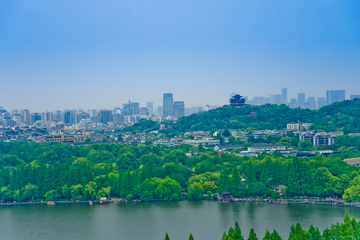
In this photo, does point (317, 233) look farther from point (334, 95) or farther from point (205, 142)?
point (334, 95)

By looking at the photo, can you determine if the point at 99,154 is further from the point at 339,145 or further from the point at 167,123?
the point at 167,123

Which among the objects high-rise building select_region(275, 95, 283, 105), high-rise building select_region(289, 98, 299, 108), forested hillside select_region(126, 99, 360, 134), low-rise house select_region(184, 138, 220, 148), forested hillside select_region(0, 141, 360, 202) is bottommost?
forested hillside select_region(0, 141, 360, 202)

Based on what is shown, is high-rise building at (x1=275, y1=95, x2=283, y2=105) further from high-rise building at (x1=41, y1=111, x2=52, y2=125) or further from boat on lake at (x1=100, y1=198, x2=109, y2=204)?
boat on lake at (x1=100, y1=198, x2=109, y2=204)

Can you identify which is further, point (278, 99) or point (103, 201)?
point (278, 99)

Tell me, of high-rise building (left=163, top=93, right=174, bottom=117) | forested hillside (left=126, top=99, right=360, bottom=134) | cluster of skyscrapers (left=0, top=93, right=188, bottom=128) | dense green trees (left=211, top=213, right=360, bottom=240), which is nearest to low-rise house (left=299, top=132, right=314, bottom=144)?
forested hillside (left=126, top=99, right=360, bottom=134)

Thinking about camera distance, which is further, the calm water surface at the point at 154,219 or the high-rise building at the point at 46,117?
the high-rise building at the point at 46,117

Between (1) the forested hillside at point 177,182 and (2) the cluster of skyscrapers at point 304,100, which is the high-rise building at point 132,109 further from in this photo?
(1) the forested hillside at point 177,182

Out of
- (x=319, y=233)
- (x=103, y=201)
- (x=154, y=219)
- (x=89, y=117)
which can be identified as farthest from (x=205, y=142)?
(x=89, y=117)

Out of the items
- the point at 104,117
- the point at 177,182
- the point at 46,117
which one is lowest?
the point at 177,182

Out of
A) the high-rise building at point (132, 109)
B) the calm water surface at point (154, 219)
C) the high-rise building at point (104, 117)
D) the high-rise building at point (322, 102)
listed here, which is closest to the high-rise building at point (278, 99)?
the high-rise building at point (322, 102)
